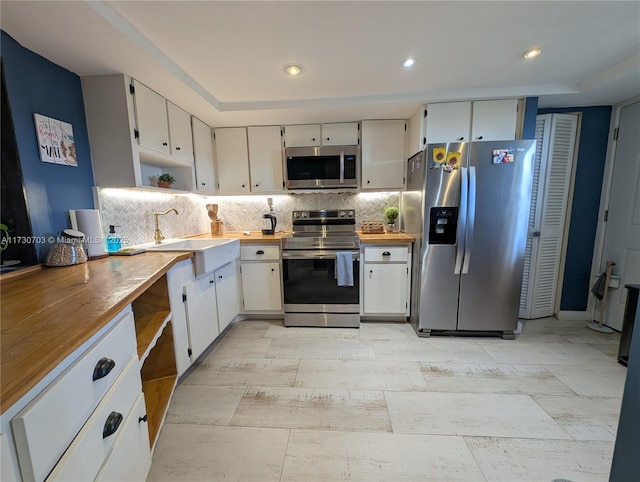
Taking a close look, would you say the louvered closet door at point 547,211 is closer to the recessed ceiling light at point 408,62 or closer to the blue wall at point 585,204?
the blue wall at point 585,204

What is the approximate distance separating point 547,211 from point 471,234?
1.17 m

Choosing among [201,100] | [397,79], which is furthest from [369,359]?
[201,100]

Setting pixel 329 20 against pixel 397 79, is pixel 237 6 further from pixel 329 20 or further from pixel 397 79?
pixel 397 79

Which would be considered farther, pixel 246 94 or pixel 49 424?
pixel 246 94

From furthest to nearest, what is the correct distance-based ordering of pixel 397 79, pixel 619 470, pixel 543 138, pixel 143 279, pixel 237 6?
1. pixel 543 138
2. pixel 397 79
3. pixel 237 6
4. pixel 143 279
5. pixel 619 470

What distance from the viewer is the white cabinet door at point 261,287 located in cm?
273

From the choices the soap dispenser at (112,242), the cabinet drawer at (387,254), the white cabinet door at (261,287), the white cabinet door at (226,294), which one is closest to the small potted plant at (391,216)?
the cabinet drawer at (387,254)

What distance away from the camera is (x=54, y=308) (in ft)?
2.88

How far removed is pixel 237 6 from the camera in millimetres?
1309

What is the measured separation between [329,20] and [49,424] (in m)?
2.01

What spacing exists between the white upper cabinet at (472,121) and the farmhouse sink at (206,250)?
222 centimetres

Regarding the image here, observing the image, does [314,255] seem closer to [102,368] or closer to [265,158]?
[265,158]

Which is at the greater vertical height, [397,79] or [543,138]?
[397,79]

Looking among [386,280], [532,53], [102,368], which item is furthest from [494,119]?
[102,368]
